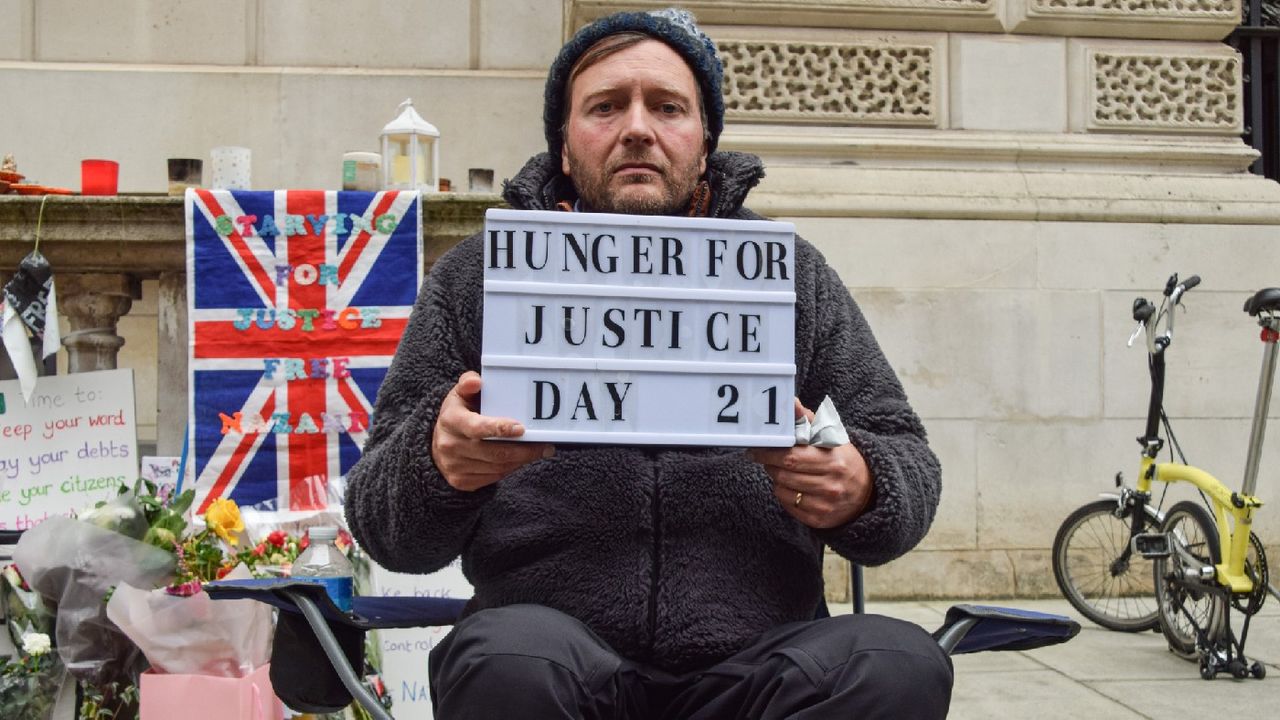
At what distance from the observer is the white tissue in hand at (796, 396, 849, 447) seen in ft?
5.49

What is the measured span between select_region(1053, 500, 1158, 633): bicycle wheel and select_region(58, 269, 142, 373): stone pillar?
3.55 meters

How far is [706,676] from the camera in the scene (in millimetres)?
1773

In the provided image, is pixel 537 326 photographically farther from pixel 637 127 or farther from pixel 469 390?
pixel 637 127

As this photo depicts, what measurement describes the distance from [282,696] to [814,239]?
12.2 ft

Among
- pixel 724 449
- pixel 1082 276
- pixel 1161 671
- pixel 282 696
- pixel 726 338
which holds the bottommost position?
pixel 1161 671

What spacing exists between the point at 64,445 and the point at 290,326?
2.06 feet

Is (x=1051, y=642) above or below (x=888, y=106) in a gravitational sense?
below

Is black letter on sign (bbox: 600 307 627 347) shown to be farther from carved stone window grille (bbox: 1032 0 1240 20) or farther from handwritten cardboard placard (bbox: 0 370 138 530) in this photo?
carved stone window grille (bbox: 1032 0 1240 20)

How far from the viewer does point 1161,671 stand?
14.3ft

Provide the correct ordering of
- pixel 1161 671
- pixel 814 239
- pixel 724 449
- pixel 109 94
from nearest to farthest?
1. pixel 724 449
2. pixel 1161 671
3. pixel 814 239
4. pixel 109 94

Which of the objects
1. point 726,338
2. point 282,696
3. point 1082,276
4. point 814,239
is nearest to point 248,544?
point 282,696

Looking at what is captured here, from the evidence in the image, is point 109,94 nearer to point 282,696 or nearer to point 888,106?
point 888,106

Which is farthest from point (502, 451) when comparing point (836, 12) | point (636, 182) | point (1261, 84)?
point (1261, 84)

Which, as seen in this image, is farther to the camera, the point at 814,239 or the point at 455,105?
the point at 455,105
